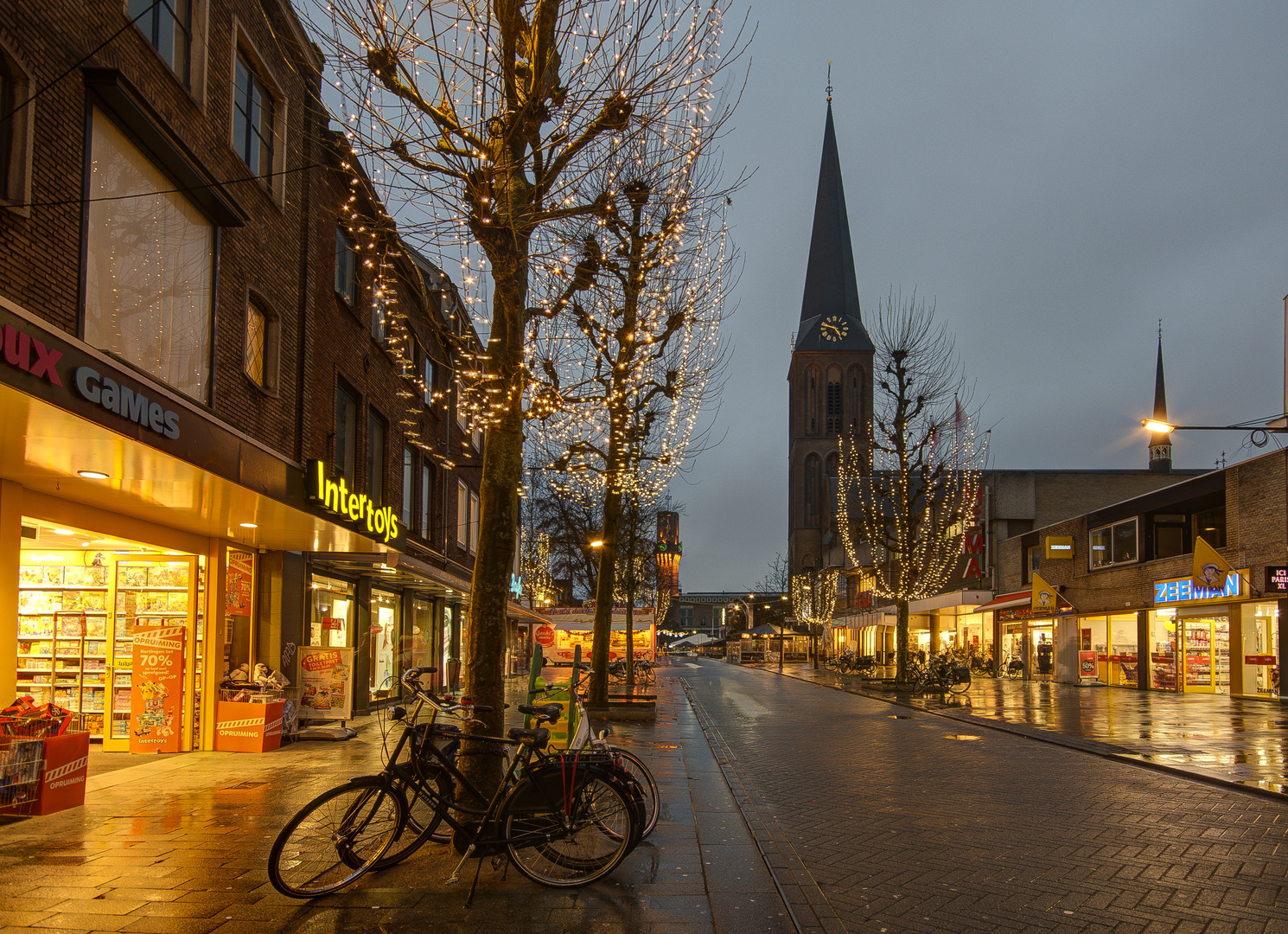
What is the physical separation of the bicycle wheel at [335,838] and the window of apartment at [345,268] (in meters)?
12.0

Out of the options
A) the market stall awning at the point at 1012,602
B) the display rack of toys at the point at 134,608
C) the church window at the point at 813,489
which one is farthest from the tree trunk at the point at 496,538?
the church window at the point at 813,489

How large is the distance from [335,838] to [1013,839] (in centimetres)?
494

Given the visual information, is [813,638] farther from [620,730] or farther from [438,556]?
[620,730]

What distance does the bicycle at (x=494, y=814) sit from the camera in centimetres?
567

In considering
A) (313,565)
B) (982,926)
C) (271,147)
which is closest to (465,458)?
(313,565)

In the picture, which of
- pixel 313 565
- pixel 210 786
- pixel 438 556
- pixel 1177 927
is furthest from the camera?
pixel 438 556

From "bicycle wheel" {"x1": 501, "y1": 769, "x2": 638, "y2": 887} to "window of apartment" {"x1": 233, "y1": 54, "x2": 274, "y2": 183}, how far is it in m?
9.44

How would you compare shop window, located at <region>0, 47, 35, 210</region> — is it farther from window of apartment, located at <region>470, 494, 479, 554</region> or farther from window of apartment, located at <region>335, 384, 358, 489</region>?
window of apartment, located at <region>470, 494, 479, 554</region>

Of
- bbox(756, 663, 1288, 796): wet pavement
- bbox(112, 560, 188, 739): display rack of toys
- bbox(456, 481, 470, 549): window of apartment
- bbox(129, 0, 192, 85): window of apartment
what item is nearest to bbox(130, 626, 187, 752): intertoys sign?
bbox(112, 560, 188, 739): display rack of toys

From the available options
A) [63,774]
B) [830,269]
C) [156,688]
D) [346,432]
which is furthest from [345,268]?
[830,269]

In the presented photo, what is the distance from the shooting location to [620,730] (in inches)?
626

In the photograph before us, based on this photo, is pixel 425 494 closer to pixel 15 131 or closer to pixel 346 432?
pixel 346 432

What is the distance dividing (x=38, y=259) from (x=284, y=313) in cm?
608

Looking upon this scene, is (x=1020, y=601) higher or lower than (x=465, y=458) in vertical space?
lower
